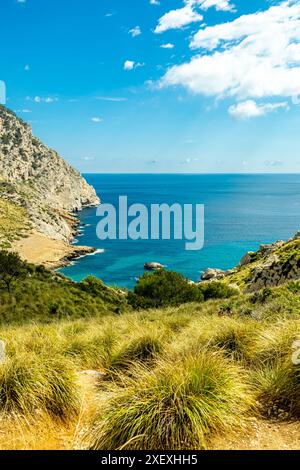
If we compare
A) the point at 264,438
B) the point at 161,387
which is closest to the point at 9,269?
the point at 161,387

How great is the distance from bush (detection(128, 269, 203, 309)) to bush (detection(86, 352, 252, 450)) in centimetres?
2647

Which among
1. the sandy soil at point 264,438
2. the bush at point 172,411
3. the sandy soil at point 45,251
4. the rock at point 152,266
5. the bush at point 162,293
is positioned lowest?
the sandy soil at point 264,438

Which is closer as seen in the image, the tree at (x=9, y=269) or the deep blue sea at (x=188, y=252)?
the tree at (x=9, y=269)

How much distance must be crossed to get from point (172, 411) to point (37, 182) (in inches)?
→ 6149

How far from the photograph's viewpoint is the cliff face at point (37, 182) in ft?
371

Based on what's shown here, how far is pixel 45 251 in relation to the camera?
3383 inches

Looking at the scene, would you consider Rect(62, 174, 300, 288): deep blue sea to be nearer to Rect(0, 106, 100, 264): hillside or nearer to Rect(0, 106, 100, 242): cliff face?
Rect(0, 106, 100, 242): cliff face

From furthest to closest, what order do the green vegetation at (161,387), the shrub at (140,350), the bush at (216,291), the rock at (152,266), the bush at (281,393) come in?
the rock at (152,266) → the bush at (216,291) → the shrub at (140,350) → the bush at (281,393) → the green vegetation at (161,387)

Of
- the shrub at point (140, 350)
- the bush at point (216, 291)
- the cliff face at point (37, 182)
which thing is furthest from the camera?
the cliff face at point (37, 182)

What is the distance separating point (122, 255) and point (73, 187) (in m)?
108

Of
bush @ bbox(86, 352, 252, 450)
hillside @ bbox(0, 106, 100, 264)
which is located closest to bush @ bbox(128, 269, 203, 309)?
bush @ bbox(86, 352, 252, 450)

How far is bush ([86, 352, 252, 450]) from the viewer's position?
144 inches

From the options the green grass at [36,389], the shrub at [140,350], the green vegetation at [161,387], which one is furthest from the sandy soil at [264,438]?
the shrub at [140,350]

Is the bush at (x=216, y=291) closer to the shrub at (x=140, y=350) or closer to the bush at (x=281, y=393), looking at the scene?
the shrub at (x=140, y=350)
